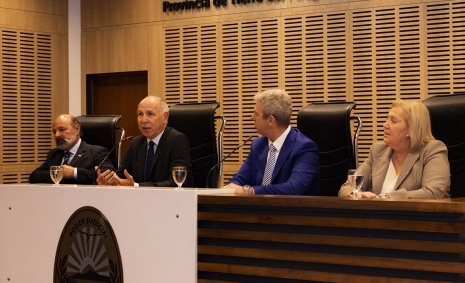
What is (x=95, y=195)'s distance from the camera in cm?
347

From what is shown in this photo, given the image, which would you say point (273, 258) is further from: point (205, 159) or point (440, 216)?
point (205, 159)

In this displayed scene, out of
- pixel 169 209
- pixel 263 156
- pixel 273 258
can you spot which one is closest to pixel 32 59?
pixel 263 156

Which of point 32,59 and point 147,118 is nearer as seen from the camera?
point 147,118

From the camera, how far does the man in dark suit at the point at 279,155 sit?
396 centimetres

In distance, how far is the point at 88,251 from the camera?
3.44m

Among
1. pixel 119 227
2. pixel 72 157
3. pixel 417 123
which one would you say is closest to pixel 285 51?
pixel 72 157

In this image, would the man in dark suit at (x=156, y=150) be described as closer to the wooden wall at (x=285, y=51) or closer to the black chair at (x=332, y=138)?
the black chair at (x=332, y=138)

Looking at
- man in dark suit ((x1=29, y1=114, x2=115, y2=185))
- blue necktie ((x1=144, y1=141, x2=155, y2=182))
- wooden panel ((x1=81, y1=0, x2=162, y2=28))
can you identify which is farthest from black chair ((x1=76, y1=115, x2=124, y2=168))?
wooden panel ((x1=81, y1=0, x2=162, y2=28))

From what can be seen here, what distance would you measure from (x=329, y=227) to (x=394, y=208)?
0.30 meters

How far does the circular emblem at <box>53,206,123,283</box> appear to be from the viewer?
3.37 m

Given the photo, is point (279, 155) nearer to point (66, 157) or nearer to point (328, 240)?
point (328, 240)

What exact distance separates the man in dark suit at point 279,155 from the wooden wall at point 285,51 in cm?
241

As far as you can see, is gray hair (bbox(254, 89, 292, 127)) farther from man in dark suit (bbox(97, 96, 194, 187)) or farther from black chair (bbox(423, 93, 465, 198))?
black chair (bbox(423, 93, 465, 198))

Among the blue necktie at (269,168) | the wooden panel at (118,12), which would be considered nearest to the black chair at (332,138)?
the blue necktie at (269,168)
